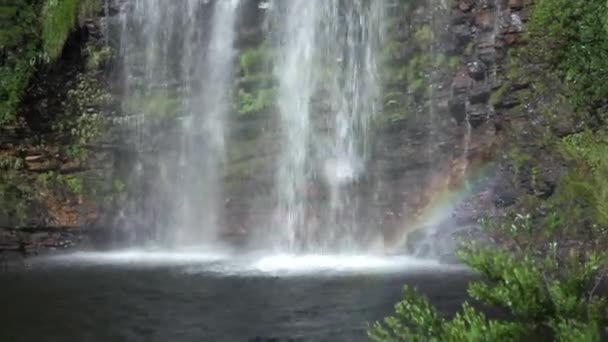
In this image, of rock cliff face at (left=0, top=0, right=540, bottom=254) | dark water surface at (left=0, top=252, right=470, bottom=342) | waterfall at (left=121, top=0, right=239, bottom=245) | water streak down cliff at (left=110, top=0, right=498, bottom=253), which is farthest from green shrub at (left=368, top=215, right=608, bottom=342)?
waterfall at (left=121, top=0, right=239, bottom=245)

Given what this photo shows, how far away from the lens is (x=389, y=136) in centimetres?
1708

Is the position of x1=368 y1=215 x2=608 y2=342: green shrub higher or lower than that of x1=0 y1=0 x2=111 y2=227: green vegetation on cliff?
lower

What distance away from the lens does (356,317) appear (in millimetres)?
10227

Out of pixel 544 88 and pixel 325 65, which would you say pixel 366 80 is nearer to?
pixel 325 65

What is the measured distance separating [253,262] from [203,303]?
153 inches

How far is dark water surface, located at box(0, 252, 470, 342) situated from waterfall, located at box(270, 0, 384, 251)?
355 centimetres

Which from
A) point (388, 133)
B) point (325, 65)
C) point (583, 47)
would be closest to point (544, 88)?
point (583, 47)

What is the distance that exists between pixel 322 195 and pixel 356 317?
739 cm

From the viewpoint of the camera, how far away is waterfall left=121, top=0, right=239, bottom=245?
1864 cm

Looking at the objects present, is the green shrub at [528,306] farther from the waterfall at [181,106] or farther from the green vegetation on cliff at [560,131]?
the waterfall at [181,106]

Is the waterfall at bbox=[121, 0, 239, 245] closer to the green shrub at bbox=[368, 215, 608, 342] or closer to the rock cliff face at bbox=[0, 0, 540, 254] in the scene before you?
the rock cliff face at bbox=[0, 0, 540, 254]

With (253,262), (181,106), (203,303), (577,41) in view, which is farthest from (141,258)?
(577,41)

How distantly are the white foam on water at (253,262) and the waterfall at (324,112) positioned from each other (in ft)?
3.65

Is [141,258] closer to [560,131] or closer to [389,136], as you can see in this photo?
[389,136]
